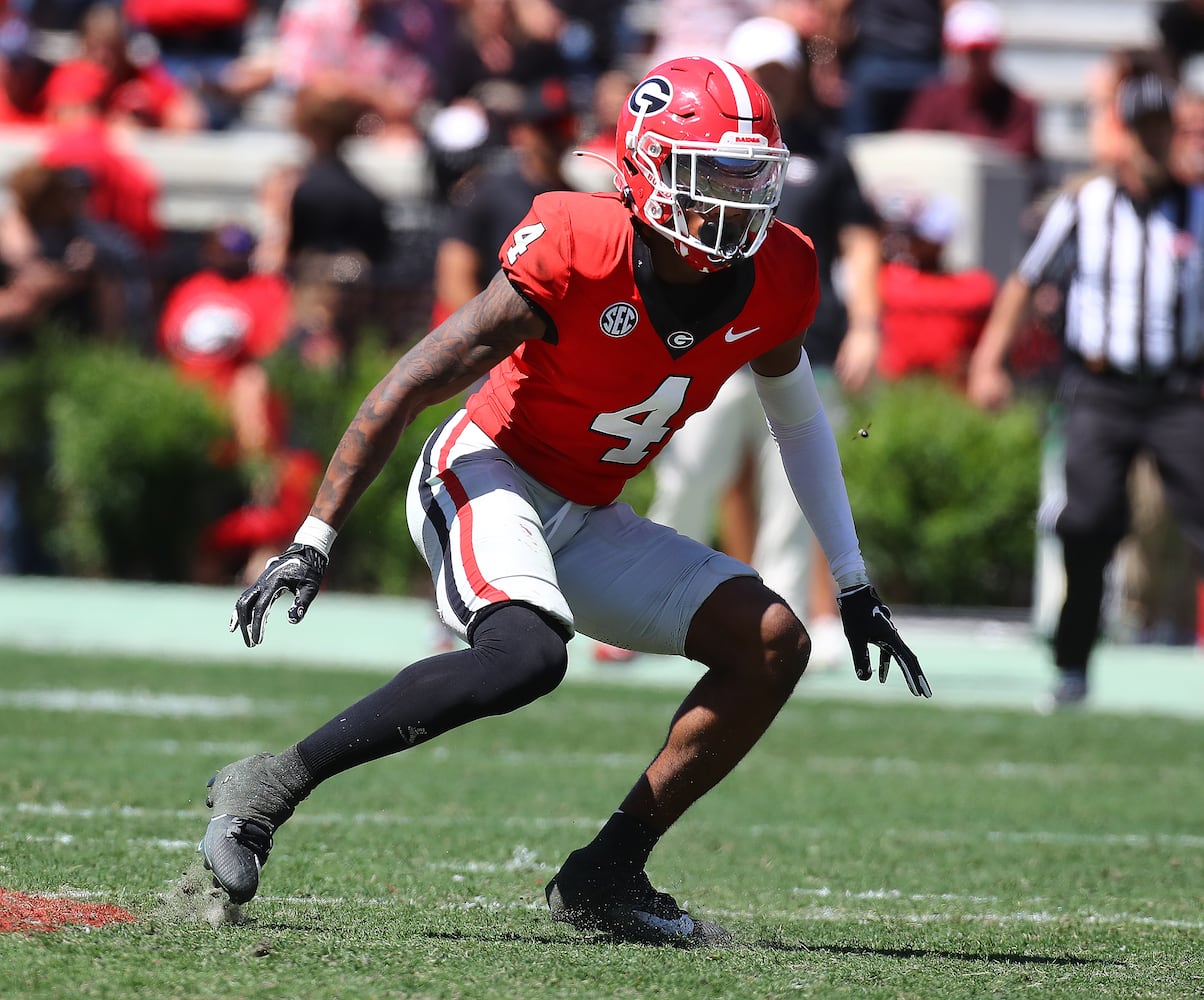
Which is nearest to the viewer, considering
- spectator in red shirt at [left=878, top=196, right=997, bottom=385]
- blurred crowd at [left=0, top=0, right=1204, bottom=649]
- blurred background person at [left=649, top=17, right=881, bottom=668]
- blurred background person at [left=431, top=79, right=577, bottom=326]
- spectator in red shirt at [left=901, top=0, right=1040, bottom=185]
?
blurred background person at [left=649, top=17, right=881, bottom=668]

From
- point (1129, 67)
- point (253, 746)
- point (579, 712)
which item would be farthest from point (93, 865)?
point (1129, 67)

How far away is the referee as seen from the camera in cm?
827

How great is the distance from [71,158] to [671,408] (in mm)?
8535

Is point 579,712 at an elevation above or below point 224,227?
below

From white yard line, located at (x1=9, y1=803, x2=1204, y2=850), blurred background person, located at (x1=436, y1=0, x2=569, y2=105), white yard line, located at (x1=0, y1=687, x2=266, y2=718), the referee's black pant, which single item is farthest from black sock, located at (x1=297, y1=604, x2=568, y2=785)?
blurred background person, located at (x1=436, y1=0, x2=569, y2=105)

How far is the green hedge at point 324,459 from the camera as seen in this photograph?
11391 millimetres

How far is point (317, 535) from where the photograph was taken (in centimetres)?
425

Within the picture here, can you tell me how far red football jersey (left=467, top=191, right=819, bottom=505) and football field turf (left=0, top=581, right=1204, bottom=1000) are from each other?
1033 millimetres

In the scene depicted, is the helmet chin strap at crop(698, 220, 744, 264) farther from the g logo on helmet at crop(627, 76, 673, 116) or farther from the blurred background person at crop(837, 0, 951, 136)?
the blurred background person at crop(837, 0, 951, 136)

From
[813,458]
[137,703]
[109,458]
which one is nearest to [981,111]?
[109,458]

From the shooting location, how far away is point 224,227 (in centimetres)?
1198

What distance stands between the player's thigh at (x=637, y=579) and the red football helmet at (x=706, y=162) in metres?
0.64

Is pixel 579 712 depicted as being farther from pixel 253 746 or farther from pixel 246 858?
pixel 246 858

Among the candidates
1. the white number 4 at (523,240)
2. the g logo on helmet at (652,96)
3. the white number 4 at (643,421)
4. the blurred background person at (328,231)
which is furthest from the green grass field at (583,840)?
the blurred background person at (328,231)
